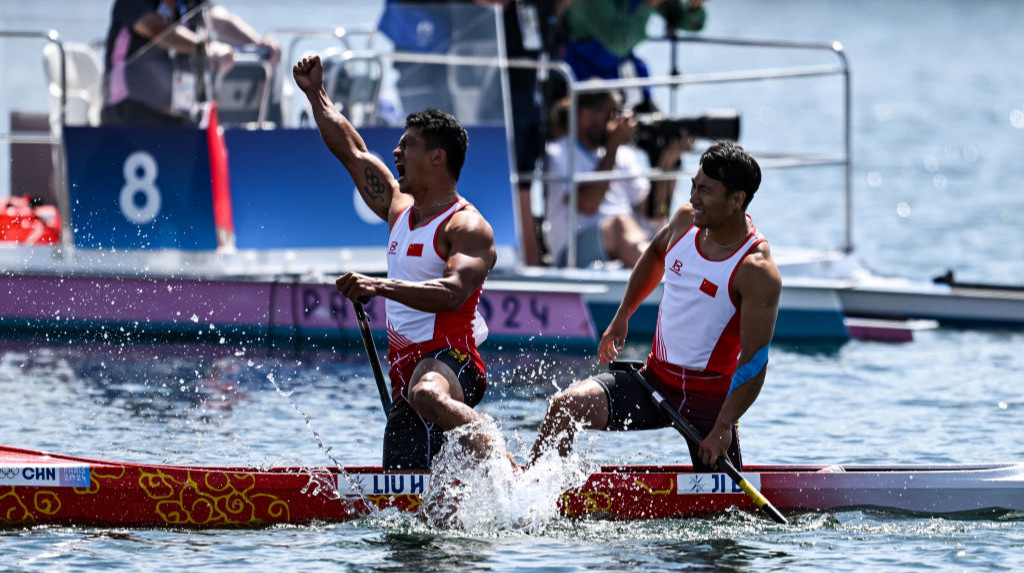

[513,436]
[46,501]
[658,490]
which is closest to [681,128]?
[513,436]

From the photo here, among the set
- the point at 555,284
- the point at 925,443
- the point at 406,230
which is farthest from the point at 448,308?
the point at 555,284

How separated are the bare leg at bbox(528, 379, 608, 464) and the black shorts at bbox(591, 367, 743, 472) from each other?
0.05 m

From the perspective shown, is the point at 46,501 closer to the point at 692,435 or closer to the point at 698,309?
the point at 692,435

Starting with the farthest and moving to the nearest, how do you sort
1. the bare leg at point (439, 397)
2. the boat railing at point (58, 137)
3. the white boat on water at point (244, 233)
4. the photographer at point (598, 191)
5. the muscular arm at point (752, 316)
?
the photographer at point (598, 191) < the boat railing at point (58, 137) < the white boat on water at point (244, 233) < the muscular arm at point (752, 316) < the bare leg at point (439, 397)

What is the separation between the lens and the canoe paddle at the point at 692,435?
7.42 metres

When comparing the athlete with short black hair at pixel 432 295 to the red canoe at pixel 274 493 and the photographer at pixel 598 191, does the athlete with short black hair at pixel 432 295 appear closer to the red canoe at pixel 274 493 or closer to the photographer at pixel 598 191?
the red canoe at pixel 274 493

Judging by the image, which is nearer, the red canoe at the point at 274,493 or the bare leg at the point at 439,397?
the bare leg at the point at 439,397

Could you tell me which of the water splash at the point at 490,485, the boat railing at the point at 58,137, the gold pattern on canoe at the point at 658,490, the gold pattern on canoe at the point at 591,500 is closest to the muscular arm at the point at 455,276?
the water splash at the point at 490,485

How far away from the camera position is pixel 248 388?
11375mm

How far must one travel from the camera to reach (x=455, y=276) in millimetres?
7105

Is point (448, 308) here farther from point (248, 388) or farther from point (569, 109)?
point (569, 109)

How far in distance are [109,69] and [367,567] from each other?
6.80 m

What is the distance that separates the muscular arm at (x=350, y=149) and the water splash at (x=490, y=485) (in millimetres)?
1217

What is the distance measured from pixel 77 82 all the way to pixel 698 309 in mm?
7775
